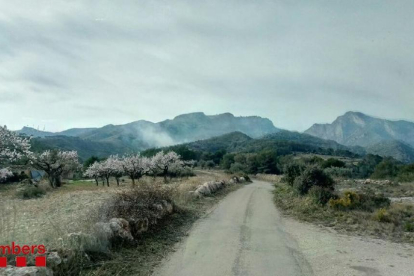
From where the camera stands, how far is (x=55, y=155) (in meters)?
49.8

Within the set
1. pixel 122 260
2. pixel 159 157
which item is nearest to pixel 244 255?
pixel 122 260

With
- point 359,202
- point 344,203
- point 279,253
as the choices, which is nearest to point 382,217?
point 344,203

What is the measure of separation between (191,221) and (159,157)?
155 ft

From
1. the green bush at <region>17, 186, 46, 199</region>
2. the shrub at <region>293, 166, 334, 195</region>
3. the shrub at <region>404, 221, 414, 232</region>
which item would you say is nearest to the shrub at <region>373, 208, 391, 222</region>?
the shrub at <region>404, 221, 414, 232</region>

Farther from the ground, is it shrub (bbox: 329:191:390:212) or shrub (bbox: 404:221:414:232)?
shrub (bbox: 329:191:390:212)

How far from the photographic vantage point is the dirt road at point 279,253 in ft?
26.8

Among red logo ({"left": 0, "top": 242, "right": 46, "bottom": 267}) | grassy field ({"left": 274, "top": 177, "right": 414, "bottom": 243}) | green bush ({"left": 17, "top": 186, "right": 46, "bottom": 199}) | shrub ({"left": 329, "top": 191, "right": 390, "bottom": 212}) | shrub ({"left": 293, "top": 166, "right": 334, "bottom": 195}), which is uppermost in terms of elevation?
shrub ({"left": 293, "top": 166, "right": 334, "bottom": 195})

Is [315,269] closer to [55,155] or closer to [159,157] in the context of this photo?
[55,155]

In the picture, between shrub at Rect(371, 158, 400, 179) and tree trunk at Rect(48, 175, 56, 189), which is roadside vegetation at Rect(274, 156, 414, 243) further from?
shrub at Rect(371, 158, 400, 179)

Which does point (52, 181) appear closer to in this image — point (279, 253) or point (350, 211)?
point (350, 211)

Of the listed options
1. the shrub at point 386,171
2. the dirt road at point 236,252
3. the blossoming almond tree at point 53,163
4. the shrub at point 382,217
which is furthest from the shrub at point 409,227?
the shrub at point 386,171

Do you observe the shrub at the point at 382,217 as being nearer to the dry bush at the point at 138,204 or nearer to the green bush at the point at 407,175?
the dry bush at the point at 138,204

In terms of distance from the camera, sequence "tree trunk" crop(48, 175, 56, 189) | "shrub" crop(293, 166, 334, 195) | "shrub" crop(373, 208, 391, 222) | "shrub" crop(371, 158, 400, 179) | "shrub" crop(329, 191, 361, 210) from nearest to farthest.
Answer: "shrub" crop(373, 208, 391, 222)
"shrub" crop(329, 191, 361, 210)
"shrub" crop(293, 166, 334, 195)
"tree trunk" crop(48, 175, 56, 189)
"shrub" crop(371, 158, 400, 179)

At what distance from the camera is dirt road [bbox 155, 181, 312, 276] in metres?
8.09
